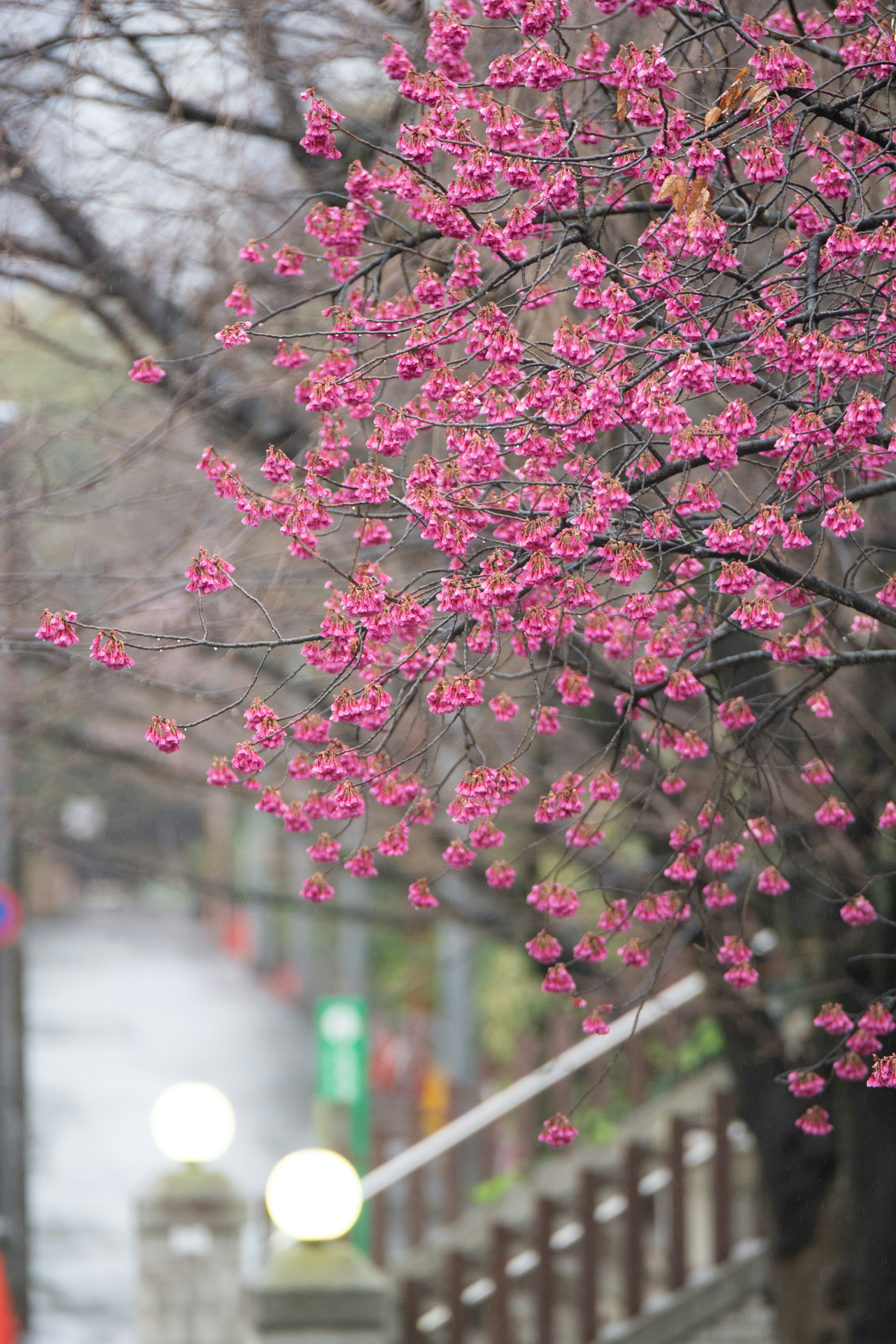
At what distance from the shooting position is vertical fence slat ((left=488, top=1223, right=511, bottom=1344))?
27.1 ft

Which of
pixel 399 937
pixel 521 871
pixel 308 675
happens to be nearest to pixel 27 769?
pixel 308 675

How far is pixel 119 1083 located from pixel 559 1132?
60.4ft

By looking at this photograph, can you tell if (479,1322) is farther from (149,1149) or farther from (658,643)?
(149,1149)

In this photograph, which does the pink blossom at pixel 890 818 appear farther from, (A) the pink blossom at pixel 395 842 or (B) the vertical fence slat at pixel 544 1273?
(B) the vertical fence slat at pixel 544 1273

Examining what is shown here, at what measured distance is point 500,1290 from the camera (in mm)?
8281

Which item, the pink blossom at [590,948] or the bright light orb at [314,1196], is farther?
the bright light orb at [314,1196]

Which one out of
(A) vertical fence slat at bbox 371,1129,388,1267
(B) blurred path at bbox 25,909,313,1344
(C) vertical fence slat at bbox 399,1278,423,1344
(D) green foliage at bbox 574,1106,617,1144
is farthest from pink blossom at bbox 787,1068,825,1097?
(B) blurred path at bbox 25,909,313,1344

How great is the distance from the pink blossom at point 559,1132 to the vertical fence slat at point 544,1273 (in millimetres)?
4423

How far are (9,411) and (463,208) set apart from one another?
11.7ft

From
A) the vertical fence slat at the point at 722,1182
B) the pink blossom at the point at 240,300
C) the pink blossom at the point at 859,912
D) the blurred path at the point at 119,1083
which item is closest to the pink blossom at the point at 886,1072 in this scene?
the pink blossom at the point at 859,912

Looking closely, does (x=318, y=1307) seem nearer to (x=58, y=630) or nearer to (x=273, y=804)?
(x=273, y=804)

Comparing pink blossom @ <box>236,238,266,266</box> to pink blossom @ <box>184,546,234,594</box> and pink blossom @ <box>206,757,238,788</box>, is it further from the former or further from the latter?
pink blossom @ <box>206,757,238,788</box>

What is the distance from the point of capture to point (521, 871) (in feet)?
29.8

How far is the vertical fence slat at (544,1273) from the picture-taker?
8.22 metres
